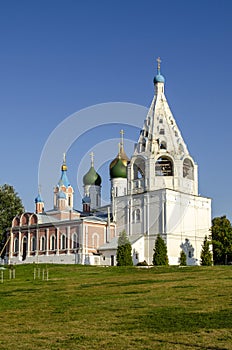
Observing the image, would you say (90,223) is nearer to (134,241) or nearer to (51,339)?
(134,241)

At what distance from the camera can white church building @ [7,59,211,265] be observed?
186 ft

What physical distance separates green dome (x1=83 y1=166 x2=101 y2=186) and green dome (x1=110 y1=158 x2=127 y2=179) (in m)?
4.59

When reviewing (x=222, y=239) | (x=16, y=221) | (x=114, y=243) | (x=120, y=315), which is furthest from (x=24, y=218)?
(x=120, y=315)

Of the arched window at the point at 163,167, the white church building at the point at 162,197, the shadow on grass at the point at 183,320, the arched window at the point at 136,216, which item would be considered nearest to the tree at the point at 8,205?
the white church building at the point at 162,197

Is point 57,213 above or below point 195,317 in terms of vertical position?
above

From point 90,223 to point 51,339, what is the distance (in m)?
45.5

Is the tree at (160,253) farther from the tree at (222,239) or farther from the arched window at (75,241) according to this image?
the arched window at (75,241)

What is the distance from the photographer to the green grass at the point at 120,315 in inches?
497

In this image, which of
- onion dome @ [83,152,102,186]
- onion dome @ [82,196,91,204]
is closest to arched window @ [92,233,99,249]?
onion dome @ [82,196,91,204]

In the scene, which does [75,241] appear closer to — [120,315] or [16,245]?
[16,245]

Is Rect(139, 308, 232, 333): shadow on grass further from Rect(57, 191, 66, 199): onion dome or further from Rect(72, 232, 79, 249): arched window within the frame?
Rect(57, 191, 66, 199): onion dome

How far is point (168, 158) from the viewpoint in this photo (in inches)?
2325

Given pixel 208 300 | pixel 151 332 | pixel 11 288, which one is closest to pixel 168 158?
pixel 11 288

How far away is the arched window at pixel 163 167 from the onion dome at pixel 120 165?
861 centimetres
